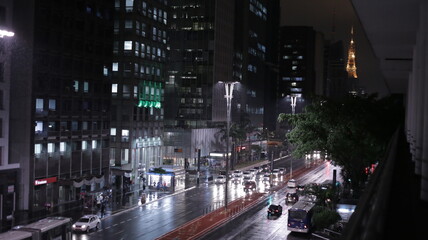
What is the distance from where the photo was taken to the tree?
3447 centimetres

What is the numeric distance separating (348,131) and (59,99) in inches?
1223

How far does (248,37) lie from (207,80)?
39.0m

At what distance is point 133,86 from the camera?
244ft

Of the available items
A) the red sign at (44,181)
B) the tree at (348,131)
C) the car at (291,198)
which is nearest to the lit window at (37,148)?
the red sign at (44,181)

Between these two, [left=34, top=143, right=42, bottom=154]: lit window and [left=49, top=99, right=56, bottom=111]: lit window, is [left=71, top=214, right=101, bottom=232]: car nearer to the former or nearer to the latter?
[left=34, top=143, right=42, bottom=154]: lit window

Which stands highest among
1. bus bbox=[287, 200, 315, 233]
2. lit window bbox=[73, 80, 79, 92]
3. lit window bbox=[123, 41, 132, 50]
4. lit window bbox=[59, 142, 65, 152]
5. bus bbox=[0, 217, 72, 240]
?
lit window bbox=[123, 41, 132, 50]

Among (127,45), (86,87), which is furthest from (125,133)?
(86,87)

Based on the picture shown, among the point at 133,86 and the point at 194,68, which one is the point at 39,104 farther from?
the point at 194,68

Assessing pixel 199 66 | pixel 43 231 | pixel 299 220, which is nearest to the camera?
pixel 43 231

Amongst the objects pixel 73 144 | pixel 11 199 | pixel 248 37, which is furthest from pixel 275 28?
pixel 11 199

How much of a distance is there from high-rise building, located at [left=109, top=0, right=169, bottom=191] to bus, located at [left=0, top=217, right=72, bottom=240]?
3849 cm

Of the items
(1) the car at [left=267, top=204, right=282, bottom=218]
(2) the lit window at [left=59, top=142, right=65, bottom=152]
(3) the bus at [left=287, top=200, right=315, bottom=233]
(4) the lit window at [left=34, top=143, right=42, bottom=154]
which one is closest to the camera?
(3) the bus at [left=287, top=200, right=315, bottom=233]

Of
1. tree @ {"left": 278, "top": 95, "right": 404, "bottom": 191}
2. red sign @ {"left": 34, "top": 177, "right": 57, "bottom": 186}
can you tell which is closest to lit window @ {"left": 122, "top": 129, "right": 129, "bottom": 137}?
red sign @ {"left": 34, "top": 177, "right": 57, "bottom": 186}

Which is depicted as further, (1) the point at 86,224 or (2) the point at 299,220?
(2) the point at 299,220
